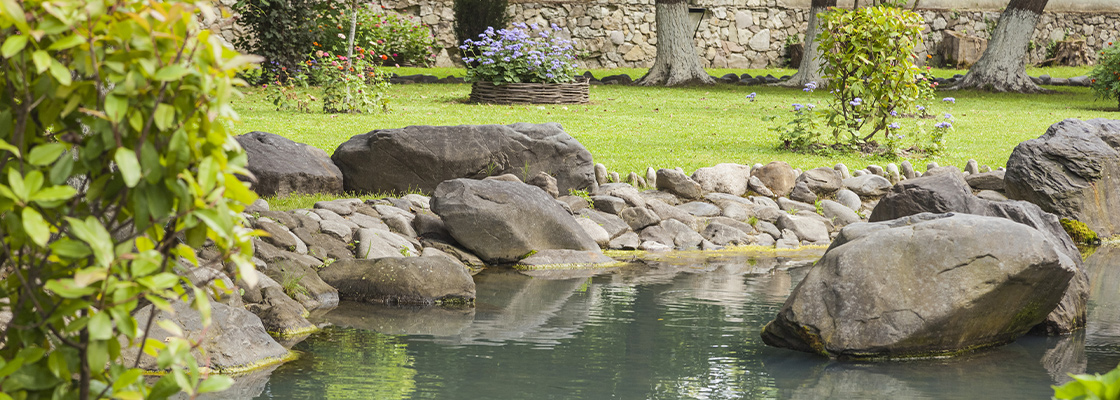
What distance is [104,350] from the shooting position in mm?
1912

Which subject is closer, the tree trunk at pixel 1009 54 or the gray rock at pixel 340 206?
the gray rock at pixel 340 206

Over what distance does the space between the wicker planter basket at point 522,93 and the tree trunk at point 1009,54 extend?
8.97 meters

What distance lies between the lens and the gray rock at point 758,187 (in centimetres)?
994

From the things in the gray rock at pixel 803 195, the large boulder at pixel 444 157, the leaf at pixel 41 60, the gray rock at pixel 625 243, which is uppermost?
the leaf at pixel 41 60

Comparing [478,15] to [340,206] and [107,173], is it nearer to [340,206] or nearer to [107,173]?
[340,206]

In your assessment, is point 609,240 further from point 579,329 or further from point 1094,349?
point 1094,349

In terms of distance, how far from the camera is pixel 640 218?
29.6 ft

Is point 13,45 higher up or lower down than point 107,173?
higher up

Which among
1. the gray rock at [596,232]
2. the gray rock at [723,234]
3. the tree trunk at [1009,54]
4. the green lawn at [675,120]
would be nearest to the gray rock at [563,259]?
the gray rock at [596,232]

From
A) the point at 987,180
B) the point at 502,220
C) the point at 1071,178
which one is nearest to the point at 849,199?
the point at 987,180

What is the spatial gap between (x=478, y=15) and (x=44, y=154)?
19.5m

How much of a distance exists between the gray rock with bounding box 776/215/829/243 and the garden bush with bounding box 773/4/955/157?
2.48 meters

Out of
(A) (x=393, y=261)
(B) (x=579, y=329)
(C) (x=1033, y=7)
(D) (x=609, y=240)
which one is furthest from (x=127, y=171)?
(C) (x=1033, y=7)

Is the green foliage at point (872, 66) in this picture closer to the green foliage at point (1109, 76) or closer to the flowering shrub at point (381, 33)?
the green foliage at point (1109, 76)
